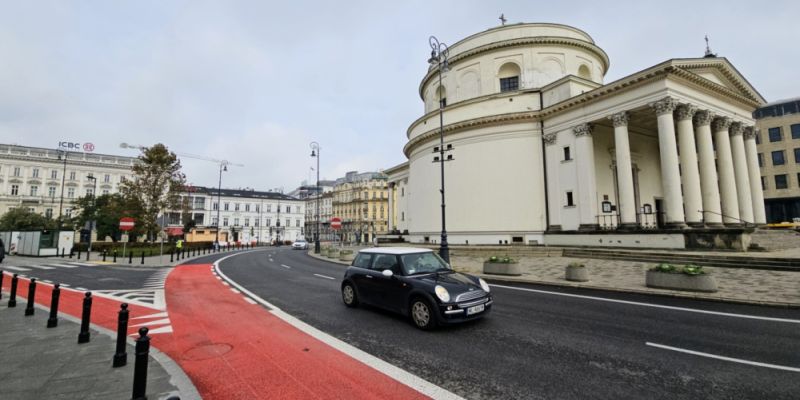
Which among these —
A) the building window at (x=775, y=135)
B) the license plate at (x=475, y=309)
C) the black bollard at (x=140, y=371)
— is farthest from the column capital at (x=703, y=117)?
the building window at (x=775, y=135)

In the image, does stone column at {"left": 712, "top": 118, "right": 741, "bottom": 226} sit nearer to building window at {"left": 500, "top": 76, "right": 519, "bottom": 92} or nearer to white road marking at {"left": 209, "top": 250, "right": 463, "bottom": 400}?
building window at {"left": 500, "top": 76, "right": 519, "bottom": 92}

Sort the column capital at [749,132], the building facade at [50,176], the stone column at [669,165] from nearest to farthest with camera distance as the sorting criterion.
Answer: the stone column at [669,165] < the column capital at [749,132] < the building facade at [50,176]

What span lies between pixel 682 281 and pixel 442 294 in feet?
28.3

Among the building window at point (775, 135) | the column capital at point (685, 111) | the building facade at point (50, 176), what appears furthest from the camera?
the building facade at point (50, 176)

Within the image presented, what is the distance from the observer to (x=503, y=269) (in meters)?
14.4

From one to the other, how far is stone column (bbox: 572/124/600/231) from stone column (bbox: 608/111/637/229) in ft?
5.52

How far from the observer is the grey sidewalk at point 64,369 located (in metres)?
3.88

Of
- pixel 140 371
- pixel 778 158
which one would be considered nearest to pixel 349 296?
pixel 140 371

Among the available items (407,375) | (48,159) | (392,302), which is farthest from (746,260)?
(48,159)

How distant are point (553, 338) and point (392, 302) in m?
3.27

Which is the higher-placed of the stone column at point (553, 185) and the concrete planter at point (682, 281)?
the stone column at point (553, 185)

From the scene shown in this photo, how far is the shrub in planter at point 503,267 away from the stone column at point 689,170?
12649 millimetres

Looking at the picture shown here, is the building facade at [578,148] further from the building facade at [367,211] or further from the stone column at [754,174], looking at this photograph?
the building facade at [367,211]

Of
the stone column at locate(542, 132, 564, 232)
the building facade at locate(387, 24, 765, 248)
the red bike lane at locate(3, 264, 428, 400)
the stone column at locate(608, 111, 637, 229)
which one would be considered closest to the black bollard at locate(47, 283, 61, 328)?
the red bike lane at locate(3, 264, 428, 400)
